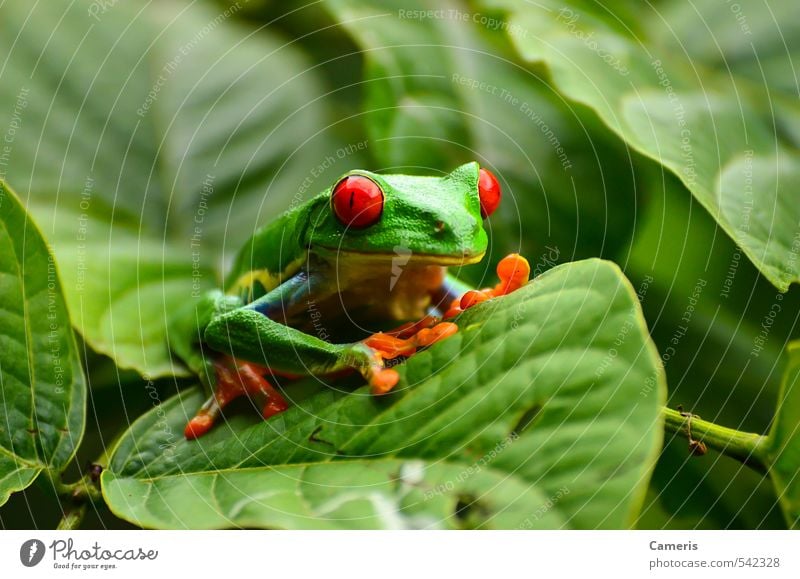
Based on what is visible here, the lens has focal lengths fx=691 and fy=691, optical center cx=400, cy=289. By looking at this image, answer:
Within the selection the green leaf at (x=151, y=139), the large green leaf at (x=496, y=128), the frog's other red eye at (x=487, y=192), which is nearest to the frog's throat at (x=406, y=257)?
the frog's other red eye at (x=487, y=192)

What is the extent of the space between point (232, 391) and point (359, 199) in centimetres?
33

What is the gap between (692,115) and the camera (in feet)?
3.83

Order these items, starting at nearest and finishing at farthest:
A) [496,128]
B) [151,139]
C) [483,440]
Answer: [483,440] → [496,128] → [151,139]

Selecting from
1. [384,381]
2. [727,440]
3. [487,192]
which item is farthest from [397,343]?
[727,440]

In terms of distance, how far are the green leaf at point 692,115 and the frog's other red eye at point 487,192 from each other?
0.17 meters

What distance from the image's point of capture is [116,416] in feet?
3.31

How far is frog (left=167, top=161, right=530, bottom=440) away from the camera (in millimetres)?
865

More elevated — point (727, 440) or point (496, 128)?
point (496, 128)

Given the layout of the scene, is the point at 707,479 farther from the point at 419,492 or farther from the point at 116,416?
the point at 116,416

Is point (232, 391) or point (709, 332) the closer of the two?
point (232, 391)
